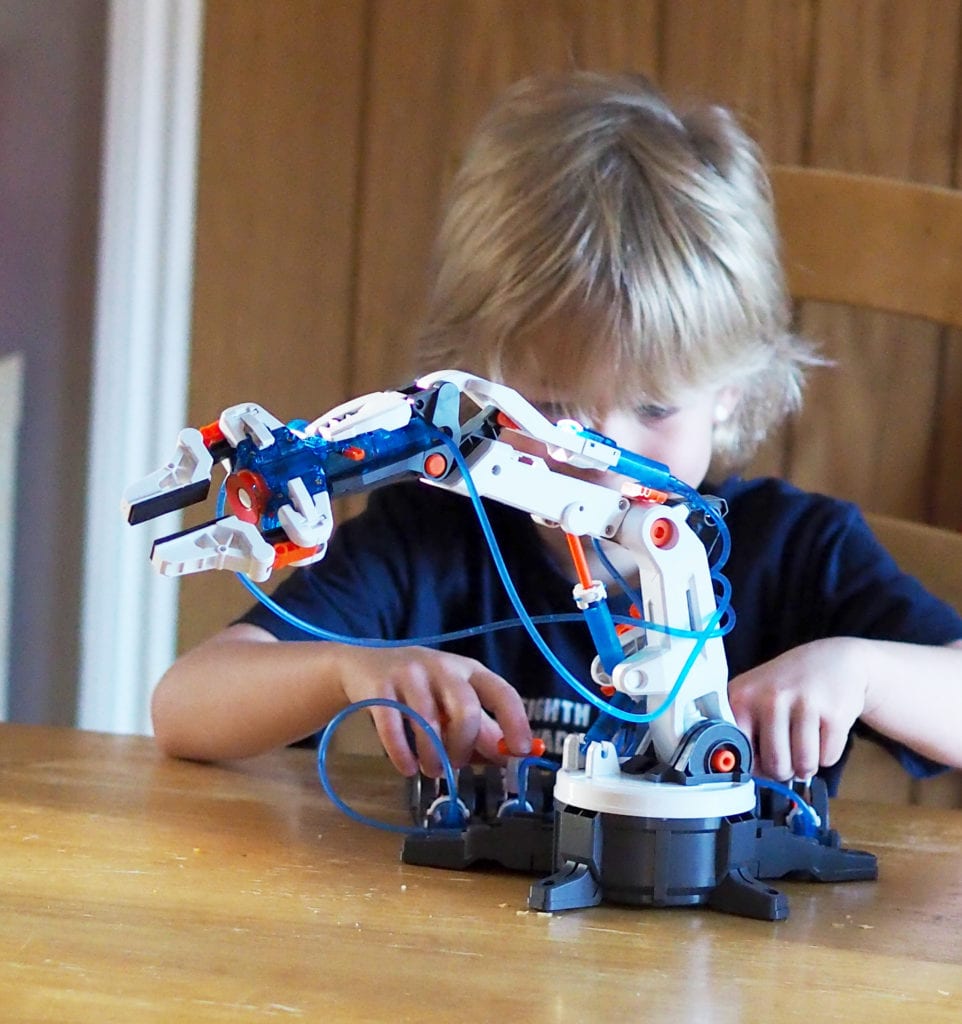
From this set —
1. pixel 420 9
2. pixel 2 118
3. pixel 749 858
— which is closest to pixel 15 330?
pixel 2 118

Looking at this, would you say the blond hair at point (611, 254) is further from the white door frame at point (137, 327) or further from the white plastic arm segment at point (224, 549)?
the white door frame at point (137, 327)

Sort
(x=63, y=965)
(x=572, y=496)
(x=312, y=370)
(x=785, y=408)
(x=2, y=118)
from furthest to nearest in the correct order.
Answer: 1. (x=312, y=370)
2. (x=2, y=118)
3. (x=785, y=408)
4. (x=572, y=496)
5. (x=63, y=965)

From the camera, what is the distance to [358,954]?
470mm

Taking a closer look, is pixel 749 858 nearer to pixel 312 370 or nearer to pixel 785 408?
pixel 785 408

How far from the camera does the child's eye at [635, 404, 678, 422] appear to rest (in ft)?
2.90

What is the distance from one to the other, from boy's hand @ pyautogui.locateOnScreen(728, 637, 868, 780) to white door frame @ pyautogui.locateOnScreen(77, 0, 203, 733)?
885 mm

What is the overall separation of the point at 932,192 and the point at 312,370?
636 mm

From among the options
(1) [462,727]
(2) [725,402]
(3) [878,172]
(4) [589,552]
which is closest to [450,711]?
(1) [462,727]

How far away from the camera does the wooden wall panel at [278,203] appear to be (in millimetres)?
1422

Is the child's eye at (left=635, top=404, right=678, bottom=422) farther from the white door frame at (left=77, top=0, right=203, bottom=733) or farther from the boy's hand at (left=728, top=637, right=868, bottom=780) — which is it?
the white door frame at (left=77, top=0, right=203, bottom=733)

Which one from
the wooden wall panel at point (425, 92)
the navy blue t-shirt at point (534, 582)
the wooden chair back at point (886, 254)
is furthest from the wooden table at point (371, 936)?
the wooden wall panel at point (425, 92)

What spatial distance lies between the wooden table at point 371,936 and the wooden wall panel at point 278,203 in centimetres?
78

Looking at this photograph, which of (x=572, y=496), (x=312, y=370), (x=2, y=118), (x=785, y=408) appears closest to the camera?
(x=572, y=496)

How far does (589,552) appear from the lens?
0.94 meters
